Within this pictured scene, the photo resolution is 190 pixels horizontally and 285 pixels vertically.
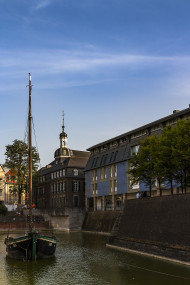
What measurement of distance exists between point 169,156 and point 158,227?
31.9ft

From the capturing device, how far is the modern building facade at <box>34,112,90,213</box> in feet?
316

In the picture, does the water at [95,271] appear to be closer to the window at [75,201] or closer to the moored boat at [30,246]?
the moored boat at [30,246]

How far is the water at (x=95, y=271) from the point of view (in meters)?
28.9

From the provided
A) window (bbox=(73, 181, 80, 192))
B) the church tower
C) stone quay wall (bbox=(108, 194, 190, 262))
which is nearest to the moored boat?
stone quay wall (bbox=(108, 194, 190, 262))

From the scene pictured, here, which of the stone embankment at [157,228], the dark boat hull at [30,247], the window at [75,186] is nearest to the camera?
the stone embankment at [157,228]

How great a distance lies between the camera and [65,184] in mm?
96688

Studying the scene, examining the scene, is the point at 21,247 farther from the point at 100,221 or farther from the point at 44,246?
the point at 100,221

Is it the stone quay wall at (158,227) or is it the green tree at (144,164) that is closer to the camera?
the stone quay wall at (158,227)

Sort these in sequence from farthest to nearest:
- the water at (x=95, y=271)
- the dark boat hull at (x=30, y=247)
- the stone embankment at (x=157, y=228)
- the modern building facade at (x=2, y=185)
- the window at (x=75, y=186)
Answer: the modern building facade at (x=2, y=185)
the window at (x=75, y=186)
the dark boat hull at (x=30, y=247)
the stone embankment at (x=157, y=228)
the water at (x=95, y=271)

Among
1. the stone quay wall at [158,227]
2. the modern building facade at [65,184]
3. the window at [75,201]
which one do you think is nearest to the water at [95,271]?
the stone quay wall at [158,227]

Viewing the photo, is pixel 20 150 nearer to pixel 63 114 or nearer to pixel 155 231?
pixel 63 114

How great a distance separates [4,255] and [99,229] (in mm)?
33847

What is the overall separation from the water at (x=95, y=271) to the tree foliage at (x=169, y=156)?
11345mm

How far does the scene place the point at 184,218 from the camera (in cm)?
3528
